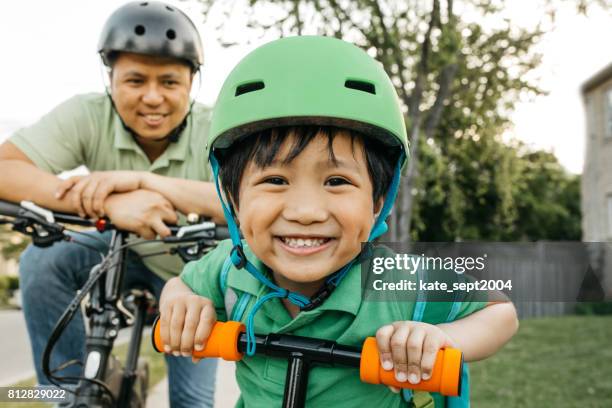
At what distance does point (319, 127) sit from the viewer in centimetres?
182

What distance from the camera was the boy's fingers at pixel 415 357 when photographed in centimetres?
150

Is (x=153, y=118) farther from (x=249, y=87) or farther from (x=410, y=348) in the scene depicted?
(x=410, y=348)

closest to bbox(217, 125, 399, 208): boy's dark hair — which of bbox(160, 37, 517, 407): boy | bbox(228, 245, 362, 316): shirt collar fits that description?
bbox(160, 37, 517, 407): boy

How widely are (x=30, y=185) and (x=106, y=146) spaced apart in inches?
24.6

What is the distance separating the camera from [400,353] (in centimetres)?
152

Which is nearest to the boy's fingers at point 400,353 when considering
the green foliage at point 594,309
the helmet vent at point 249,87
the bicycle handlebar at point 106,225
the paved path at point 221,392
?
the helmet vent at point 249,87

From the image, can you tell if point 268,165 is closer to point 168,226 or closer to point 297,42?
point 297,42

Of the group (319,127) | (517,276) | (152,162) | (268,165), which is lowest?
(517,276)

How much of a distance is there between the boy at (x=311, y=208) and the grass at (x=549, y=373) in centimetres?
456

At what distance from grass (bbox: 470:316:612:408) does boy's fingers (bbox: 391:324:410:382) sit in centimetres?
485

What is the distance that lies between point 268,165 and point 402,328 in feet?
1.98

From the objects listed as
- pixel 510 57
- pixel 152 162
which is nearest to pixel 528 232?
pixel 510 57

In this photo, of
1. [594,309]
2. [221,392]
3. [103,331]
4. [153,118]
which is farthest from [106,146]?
[594,309]

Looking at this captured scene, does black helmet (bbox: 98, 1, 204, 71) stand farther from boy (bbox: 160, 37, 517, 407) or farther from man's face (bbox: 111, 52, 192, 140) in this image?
boy (bbox: 160, 37, 517, 407)
